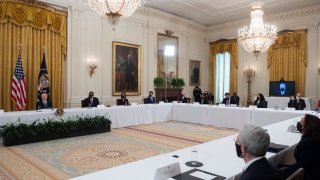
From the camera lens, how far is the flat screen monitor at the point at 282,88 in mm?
12233

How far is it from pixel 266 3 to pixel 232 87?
477cm

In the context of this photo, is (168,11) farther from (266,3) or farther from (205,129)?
(205,129)

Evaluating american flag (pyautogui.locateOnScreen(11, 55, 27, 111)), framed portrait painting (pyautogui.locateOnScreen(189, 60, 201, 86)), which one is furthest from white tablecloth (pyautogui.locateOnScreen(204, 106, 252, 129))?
american flag (pyautogui.locateOnScreen(11, 55, 27, 111))

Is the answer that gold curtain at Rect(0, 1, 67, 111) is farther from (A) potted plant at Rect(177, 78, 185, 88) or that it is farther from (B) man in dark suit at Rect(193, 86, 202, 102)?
(B) man in dark suit at Rect(193, 86, 202, 102)

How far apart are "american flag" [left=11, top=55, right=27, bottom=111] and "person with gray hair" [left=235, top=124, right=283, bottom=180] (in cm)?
788

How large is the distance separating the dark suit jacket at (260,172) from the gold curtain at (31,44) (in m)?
8.56

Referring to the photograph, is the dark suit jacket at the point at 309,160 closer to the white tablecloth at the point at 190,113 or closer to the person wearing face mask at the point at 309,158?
the person wearing face mask at the point at 309,158

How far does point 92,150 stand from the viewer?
5828 mm

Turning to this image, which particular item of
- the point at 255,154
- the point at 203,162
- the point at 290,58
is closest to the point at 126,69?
the point at 290,58

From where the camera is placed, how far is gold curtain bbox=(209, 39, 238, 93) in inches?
570

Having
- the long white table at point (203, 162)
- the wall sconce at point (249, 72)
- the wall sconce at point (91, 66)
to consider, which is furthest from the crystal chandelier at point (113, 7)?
the wall sconce at point (249, 72)

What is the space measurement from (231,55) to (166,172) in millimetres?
13280

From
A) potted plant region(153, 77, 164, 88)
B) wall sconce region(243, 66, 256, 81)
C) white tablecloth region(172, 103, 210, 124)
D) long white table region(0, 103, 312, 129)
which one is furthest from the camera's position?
wall sconce region(243, 66, 256, 81)

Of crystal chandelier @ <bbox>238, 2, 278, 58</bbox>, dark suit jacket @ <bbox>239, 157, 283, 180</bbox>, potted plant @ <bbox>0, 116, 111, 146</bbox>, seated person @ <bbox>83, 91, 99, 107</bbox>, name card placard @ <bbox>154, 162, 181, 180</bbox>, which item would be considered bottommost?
potted plant @ <bbox>0, 116, 111, 146</bbox>
